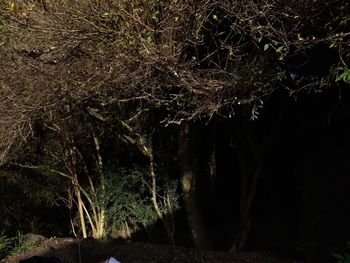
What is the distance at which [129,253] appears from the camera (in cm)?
848

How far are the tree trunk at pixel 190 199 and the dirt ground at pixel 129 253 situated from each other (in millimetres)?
592

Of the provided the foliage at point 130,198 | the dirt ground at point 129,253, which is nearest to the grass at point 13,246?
the dirt ground at point 129,253

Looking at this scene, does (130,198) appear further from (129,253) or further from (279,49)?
(279,49)

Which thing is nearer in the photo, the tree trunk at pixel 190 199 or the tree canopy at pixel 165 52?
the tree canopy at pixel 165 52

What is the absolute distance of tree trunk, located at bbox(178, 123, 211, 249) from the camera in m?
9.20

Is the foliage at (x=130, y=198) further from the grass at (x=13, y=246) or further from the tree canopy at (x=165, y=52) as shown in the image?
the tree canopy at (x=165, y=52)

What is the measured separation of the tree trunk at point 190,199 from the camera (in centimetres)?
920

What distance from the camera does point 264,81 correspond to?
6.28 metres

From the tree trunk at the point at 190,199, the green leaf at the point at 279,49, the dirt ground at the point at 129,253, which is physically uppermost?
the green leaf at the point at 279,49

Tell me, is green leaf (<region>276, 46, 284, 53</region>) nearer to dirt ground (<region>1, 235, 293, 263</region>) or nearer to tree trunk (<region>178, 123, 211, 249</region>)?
dirt ground (<region>1, 235, 293, 263</region>)

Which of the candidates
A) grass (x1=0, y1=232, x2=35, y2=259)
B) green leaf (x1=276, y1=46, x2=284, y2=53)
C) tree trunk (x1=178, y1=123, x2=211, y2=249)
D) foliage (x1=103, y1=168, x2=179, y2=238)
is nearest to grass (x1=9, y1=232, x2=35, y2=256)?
grass (x1=0, y1=232, x2=35, y2=259)

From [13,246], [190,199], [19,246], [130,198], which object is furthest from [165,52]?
[13,246]

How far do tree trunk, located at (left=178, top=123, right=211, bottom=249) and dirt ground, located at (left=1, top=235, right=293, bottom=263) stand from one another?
592 mm

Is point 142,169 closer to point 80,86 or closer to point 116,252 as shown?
point 116,252
